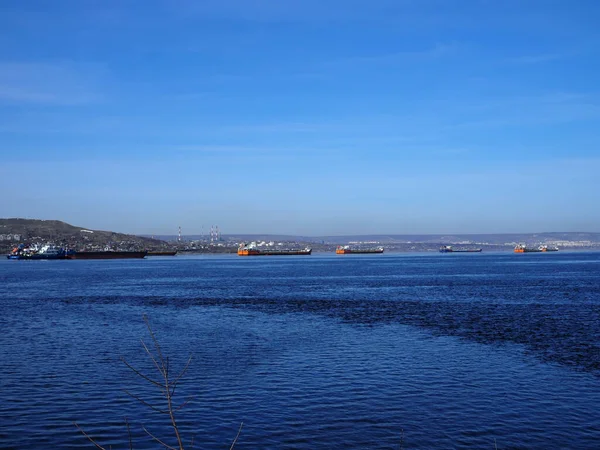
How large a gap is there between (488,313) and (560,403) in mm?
27003

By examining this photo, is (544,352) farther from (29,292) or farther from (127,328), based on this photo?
(29,292)

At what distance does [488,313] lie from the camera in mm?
45812

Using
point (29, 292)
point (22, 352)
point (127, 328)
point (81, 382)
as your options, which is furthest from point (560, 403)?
point (29, 292)

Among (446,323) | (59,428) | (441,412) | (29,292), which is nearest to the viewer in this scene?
(59,428)

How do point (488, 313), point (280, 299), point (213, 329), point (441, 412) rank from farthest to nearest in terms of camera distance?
point (280, 299), point (488, 313), point (213, 329), point (441, 412)

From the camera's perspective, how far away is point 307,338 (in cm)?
3316

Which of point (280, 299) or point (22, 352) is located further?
point (280, 299)

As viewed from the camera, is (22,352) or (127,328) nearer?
(22,352)

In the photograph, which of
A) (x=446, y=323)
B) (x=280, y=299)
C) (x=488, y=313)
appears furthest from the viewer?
(x=280, y=299)

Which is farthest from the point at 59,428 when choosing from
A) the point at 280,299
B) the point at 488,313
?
the point at 280,299

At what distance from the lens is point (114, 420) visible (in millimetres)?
17844

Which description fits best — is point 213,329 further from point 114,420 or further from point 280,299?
point 280,299

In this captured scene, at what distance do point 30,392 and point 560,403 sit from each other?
59.7 ft

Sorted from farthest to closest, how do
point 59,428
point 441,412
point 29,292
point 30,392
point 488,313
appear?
1. point 29,292
2. point 488,313
3. point 30,392
4. point 441,412
5. point 59,428
